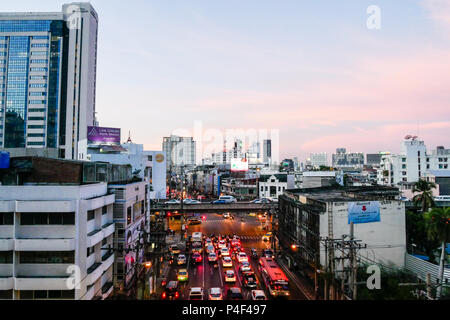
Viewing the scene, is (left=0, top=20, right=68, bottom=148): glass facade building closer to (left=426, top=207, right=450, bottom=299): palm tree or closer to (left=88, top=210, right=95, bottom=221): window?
(left=88, top=210, right=95, bottom=221): window

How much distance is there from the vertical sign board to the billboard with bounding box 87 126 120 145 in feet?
144

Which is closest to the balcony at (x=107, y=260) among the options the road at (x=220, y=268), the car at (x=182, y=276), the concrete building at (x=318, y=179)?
the road at (x=220, y=268)

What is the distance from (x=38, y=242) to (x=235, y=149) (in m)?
177

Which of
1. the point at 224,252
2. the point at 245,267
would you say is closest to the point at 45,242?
the point at 245,267

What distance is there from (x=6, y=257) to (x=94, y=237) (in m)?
5.00

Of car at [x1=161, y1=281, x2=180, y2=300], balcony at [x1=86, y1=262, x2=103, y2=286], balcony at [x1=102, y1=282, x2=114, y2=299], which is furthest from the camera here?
car at [x1=161, y1=281, x2=180, y2=300]

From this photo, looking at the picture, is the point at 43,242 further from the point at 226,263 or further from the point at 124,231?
the point at 226,263

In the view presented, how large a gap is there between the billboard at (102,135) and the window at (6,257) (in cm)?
3875

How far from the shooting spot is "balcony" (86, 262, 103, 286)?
19125 mm

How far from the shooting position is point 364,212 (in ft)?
88.5

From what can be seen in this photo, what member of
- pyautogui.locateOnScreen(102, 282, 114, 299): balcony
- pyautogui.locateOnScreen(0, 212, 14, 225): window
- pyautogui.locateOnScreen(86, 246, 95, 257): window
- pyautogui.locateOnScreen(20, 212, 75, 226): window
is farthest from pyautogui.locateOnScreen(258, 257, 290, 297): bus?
pyautogui.locateOnScreen(0, 212, 14, 225): window

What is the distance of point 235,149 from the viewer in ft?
637

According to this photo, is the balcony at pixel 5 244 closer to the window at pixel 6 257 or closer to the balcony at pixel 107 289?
the window at pixel 6 257
